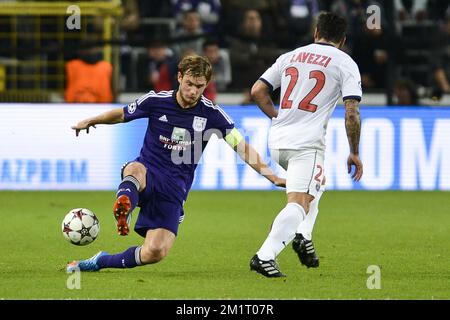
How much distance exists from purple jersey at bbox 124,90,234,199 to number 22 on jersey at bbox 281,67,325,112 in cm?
48

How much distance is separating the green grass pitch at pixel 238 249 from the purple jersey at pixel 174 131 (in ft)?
2.56

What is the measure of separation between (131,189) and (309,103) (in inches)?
60.1

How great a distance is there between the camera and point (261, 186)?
648 inches

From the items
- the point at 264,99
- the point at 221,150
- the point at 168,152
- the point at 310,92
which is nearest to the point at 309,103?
the point at 310,92

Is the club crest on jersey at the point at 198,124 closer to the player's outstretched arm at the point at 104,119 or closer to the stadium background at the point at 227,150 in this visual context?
the player's outstretched arm at the point at 104,119

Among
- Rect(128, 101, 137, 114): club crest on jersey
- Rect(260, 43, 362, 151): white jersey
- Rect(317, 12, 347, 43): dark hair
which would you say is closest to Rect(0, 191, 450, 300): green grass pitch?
Rect(260, 43, 362, 151): white jersey

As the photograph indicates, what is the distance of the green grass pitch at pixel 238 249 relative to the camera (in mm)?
7836

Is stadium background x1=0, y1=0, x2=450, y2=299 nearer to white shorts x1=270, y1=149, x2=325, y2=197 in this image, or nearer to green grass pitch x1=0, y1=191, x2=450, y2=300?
green grass pitch x1=0, y1=191, x2=450, y2=300

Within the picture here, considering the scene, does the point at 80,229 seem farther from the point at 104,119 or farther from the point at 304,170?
the point at 304,170

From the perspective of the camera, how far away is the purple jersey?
28.2 ft

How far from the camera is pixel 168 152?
863 cm
